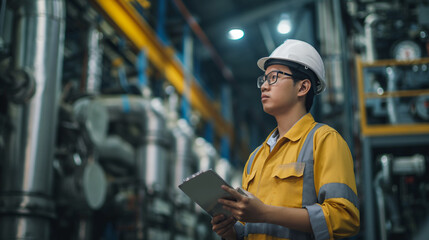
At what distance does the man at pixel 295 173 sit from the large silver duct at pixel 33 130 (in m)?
3.73

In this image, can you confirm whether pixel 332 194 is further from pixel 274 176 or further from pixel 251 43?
pixel 251 43

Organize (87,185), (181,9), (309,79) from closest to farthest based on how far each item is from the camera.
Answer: (309,79)
(87,185)
(181,9)

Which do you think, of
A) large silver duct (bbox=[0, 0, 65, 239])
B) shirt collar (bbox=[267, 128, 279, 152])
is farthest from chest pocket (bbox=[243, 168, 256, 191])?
large silver duct (bbox=[0, 0, 65, 239])

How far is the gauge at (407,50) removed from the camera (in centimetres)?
804

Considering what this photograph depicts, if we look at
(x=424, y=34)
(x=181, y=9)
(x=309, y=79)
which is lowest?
(x=309, y=79)

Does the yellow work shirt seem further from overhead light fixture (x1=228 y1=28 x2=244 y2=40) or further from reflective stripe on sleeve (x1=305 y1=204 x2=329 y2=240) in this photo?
overhead light fixture (x1=228 y1=28 x2=244 y2=40)

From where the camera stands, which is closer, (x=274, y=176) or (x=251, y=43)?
(x=274, y=176)

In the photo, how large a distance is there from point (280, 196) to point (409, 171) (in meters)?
5.19

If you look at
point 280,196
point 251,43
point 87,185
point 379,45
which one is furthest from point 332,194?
point 251,43

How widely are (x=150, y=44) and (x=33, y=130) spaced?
5337mm

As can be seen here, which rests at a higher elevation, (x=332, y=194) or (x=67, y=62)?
(x=67, y=62)

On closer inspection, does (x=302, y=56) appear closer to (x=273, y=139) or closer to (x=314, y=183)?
(x=273, y=139)

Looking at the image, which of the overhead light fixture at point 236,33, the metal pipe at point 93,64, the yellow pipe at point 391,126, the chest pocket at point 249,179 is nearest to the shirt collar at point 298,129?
the chest pocket at point 249,179

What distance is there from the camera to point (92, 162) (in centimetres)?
675
